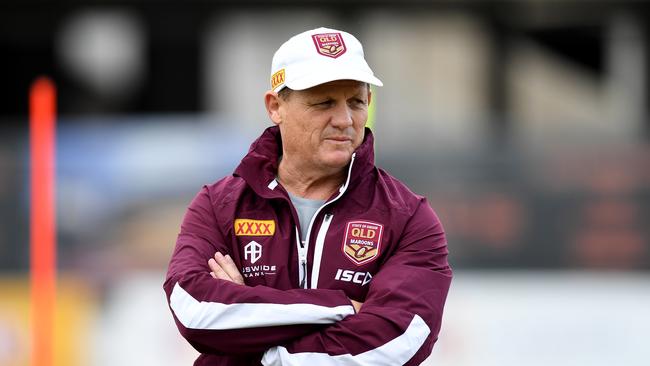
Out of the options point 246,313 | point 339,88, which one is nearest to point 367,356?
point 246,313

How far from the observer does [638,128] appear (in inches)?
698

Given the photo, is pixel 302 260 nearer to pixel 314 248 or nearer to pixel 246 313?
pixel 314 248

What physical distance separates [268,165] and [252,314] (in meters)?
0.47

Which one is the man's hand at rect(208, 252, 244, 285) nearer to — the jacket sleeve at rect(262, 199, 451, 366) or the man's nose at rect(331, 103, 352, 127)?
the jacket sleeve at rect(262, 199, 451, 366)

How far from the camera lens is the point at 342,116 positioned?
3.34m

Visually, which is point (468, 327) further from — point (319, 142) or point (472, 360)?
point (319, 142)

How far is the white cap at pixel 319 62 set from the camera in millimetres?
3264

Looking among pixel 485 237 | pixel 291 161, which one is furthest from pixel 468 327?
pixel 291 161

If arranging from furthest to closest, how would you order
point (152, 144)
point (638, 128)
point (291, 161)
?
point (638, 128)
point (152, 144)
point (291, 161)

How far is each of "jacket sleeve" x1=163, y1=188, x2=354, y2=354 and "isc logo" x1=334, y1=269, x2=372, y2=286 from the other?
57 mm

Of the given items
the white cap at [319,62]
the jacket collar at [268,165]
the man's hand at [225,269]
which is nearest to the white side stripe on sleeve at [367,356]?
the man's hand at [225,269]

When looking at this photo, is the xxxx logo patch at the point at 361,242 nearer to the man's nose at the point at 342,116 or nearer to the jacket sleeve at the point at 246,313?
the jacket sleeve at the point at 246,313

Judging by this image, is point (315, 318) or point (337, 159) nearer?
point (315, 318)

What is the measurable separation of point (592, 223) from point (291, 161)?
6.75 metres
